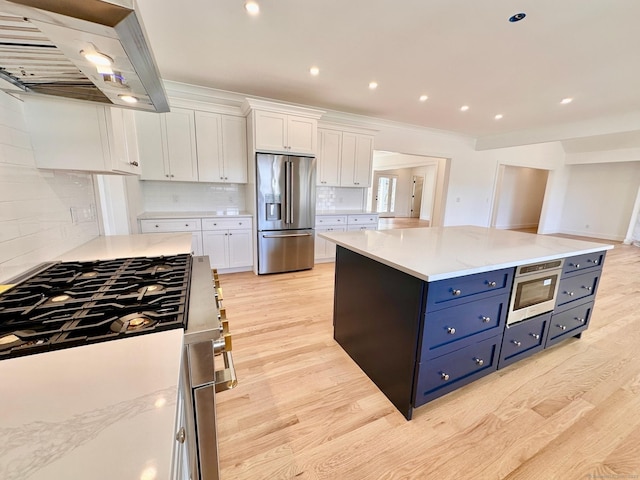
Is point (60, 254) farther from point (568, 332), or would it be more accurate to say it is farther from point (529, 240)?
point (568, 332)

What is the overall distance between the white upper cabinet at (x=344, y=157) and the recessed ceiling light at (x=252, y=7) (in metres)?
2.24

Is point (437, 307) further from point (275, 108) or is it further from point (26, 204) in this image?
point (275, 108)

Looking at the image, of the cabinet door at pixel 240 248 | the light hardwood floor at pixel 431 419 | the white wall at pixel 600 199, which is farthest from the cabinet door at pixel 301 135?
the white wall at pixel 600 199

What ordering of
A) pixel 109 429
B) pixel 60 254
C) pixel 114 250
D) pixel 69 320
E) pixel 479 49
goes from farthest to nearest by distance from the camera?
pixel 479 49 < pixel 114 250 < pixel 60 254 < pixel 69 320 < pixel 109 429

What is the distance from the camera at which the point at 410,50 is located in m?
2.48

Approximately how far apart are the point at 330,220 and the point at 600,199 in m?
8.92

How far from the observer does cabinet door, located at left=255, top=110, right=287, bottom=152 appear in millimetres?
3477

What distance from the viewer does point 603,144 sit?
683 centimetres

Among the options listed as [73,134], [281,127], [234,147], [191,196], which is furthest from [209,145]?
[73,134]

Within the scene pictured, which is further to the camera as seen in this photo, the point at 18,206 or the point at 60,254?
the point at 60,254

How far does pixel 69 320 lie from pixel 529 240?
2840 millimetres

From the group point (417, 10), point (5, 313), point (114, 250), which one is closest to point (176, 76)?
point (114, 250)

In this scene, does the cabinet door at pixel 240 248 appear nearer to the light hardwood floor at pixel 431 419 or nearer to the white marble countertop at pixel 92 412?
the light hardwood floor at pixel 431 419

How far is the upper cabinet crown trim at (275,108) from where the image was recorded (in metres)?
3.42
